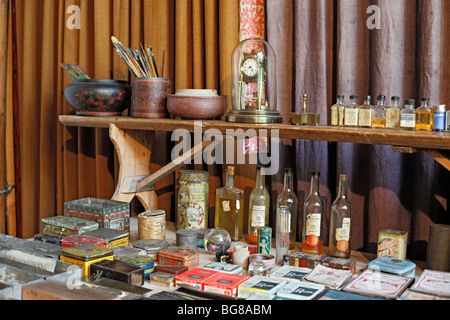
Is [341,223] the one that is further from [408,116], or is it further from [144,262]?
[144,262]

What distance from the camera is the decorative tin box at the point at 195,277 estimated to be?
49.6 inches

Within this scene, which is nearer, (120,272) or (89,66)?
(120,272)

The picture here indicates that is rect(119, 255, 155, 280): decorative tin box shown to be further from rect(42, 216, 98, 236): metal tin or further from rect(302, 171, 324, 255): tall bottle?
rect(302, 171, 324, 255): tall bottle

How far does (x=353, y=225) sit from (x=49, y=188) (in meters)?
1.45

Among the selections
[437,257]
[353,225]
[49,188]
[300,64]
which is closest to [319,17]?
[300,64]

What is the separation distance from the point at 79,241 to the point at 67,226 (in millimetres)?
154

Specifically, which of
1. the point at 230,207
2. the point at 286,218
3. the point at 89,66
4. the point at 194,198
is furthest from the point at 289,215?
the point at 89,66

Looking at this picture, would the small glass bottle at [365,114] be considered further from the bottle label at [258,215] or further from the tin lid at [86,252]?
the tin lid at [86,252]

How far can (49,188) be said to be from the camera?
7.98 feet

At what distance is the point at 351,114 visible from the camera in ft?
4.91

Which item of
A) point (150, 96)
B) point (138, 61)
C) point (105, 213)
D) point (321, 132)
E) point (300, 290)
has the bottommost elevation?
point (300, 290)

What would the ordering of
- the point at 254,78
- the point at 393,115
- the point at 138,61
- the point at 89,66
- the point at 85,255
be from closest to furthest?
the point at 85,255 < the point at 393,115 < the point at 254,78 < the point at 138,61 < the point at 89,66
